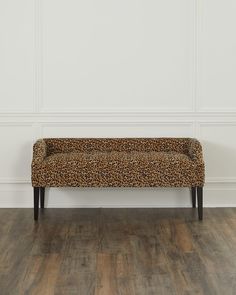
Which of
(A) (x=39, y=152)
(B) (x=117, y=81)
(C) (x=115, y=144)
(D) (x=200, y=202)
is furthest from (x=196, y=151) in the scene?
(A) (x=39, y=152)

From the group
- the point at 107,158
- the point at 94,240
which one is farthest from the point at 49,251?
the point at 107,158

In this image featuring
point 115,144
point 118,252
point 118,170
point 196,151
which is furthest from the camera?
point 115,144

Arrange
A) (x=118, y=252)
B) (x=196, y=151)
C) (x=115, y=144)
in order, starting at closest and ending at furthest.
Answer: (x=118, y=252), (x=196, y=151), (x=115, y=144)

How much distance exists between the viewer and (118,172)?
174 inches

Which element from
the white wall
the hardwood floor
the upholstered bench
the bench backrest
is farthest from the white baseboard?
the upholstered bench

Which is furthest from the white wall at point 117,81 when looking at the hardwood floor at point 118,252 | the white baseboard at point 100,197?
the hardwood floor at point 118,252

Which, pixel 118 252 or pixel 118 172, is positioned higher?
pixel 118 172

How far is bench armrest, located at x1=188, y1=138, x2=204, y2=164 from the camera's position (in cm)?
446

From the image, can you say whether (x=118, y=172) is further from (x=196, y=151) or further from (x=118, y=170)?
(x=196, y=151)

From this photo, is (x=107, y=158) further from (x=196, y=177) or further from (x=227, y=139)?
(x=227, y=139)

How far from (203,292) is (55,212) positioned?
213 cm

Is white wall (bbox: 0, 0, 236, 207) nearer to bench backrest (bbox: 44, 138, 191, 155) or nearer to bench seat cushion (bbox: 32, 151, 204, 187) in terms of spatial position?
bench backrest (bbox: 44, 138, 191, 155)

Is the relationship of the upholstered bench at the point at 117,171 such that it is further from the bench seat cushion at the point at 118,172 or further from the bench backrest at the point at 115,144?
the bench backrest at the point at 115,144

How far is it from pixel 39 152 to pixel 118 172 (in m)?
0.64
